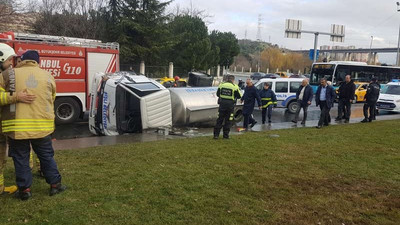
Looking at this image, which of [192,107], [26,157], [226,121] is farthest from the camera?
[192,107]

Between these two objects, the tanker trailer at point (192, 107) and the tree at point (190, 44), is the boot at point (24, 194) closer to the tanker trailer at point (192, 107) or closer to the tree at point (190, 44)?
the tanker trailer at point (192, 107)

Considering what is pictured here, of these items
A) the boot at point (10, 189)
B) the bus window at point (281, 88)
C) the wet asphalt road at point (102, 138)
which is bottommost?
the wet asphalt road at point (102, 138)

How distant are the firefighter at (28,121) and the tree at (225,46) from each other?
1634 inches

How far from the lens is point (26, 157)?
409cm

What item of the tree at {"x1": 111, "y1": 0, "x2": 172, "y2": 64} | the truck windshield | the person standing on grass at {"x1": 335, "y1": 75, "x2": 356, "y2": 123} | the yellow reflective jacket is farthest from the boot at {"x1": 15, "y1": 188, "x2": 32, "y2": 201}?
the tree at {"x1": 111, "y1": 0, "x2": 172, "y2": 64}

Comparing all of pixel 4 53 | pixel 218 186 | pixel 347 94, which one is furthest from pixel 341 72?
pixel 4 53

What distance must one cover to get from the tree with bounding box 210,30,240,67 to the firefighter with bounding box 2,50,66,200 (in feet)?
136

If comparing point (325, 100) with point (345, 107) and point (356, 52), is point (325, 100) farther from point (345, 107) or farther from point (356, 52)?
point (356, 52)

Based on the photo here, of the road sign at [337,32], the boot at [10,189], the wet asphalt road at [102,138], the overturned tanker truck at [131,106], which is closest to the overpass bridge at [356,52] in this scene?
the road sign at [337,32]

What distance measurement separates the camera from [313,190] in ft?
15.8

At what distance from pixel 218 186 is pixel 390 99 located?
16071mm

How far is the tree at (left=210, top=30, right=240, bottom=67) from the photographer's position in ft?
149

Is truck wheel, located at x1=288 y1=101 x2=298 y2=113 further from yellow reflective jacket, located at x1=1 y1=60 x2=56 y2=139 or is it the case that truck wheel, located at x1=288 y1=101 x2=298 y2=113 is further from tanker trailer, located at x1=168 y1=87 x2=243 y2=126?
yellow reflective jacket, located at x1=1 y1=60 x2=56 y2=139

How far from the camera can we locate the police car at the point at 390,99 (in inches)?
687
